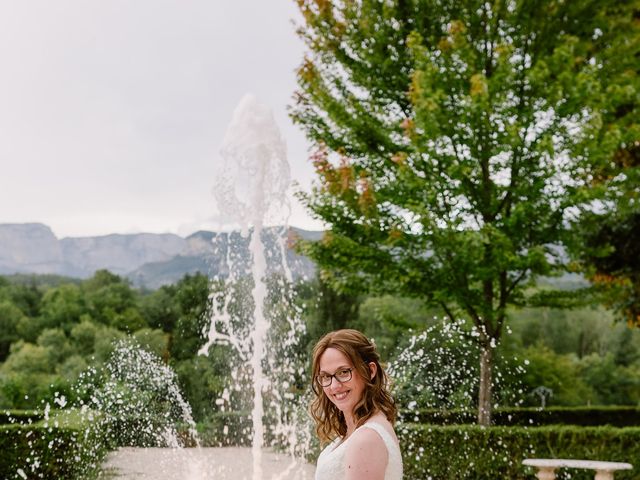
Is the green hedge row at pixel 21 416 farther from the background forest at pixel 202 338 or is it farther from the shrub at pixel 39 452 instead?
the shrub at pixel 39 452

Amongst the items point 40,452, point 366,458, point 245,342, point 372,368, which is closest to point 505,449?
point 245,342

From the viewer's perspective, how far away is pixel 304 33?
12.2m

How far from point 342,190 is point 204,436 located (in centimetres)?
846

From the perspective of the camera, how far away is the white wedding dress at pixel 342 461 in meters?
2.02

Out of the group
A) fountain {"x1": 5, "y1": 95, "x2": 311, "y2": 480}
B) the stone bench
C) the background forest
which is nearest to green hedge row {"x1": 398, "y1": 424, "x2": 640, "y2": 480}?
the stone bench

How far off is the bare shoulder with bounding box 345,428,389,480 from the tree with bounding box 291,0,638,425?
806 cm

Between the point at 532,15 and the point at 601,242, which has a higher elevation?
the point at 532,15

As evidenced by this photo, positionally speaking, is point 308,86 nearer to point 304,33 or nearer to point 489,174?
point 304,33

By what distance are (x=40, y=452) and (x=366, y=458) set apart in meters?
10.1

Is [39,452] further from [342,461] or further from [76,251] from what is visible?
[76,251]

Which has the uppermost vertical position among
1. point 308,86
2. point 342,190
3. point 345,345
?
point 308,86

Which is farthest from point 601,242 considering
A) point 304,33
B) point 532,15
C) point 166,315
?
point 166,315

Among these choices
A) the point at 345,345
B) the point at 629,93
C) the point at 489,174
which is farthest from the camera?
the point at 489,174

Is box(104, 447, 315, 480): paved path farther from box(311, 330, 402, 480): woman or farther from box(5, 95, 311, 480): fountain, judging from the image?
box(311, 330, 402, 480): woman
